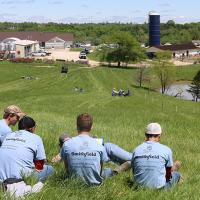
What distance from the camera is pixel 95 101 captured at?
146ft

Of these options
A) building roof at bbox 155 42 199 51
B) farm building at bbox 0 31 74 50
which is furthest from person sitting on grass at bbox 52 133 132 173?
farm building at bbox 0 31 74 50

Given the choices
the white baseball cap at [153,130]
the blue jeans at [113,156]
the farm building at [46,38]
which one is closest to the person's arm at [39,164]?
the blue jeans at [113,156]

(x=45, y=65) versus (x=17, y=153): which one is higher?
(x=17, y=153)

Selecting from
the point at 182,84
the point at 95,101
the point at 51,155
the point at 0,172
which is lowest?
the point at 182,84

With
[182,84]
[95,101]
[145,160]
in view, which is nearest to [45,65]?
[182,84]

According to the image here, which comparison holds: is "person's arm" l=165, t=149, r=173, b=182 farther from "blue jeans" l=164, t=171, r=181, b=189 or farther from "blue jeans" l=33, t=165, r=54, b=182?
"blue jeans" l=33, t=165, r=54, b=182

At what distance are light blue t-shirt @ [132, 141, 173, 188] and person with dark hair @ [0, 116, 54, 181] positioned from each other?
53.4 inches

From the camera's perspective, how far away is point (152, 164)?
7641 millimetres

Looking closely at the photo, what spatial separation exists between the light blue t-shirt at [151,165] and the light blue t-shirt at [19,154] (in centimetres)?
145

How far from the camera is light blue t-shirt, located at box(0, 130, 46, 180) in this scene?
23.8ft

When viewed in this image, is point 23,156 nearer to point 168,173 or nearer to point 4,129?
point 4,129

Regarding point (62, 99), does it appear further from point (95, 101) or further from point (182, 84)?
point (182, 84)

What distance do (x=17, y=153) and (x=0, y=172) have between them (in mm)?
381

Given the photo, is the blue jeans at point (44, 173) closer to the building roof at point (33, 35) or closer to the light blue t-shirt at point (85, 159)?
the light blue t-shirt at point (85, 159)
